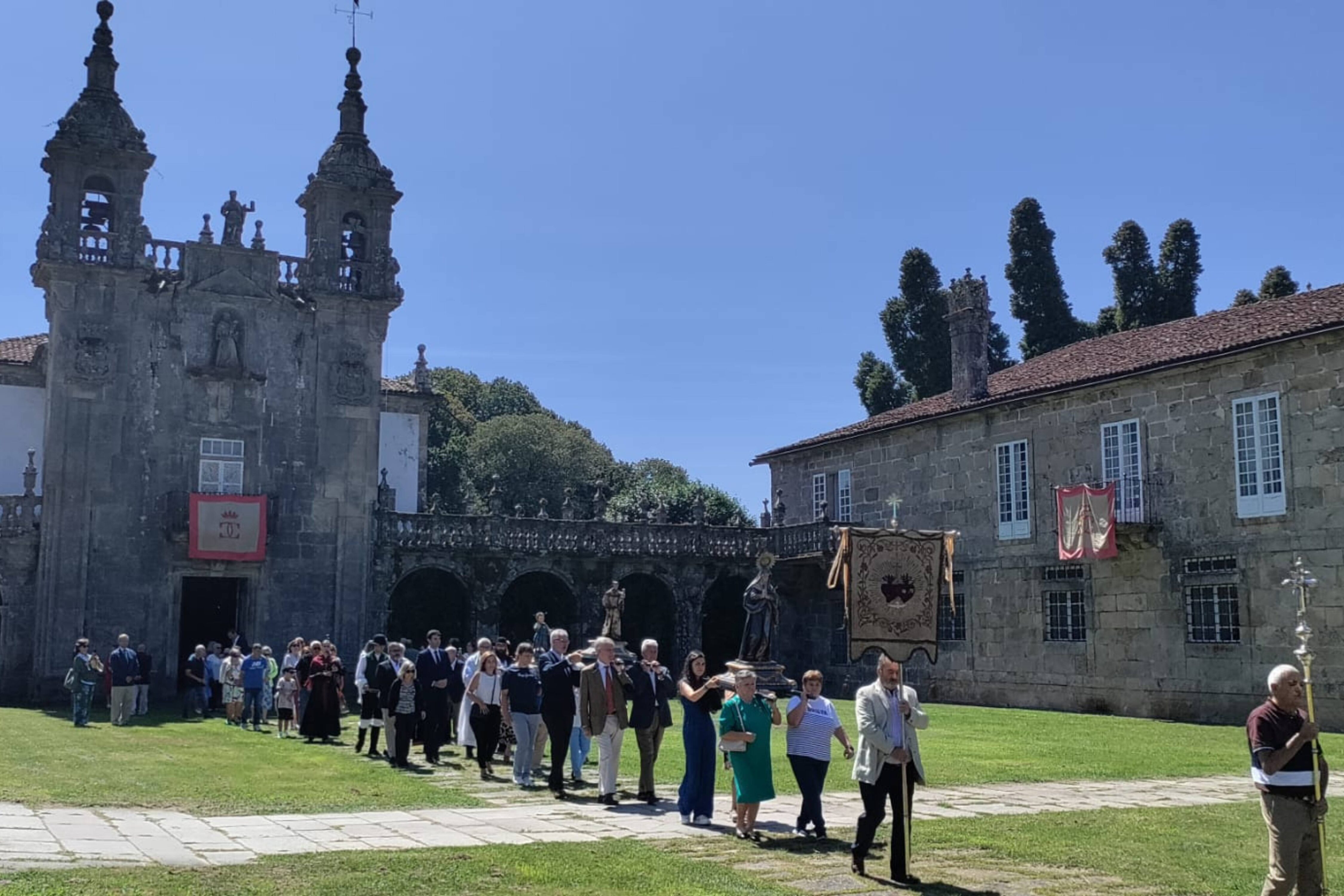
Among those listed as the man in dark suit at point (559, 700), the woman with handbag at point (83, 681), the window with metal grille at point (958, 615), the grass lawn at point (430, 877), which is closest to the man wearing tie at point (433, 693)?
the man in dark suit at point (559, 700)

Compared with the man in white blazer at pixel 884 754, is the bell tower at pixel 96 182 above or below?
above

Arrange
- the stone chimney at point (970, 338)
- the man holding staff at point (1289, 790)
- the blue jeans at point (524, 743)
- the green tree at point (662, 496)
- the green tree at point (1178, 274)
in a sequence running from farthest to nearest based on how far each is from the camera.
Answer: the green tree at point (662, 496)
the green tree at point (1178, 274)
the stone chimney at point (970, 338)
the blue jeans at point (524, 743)
the man holding staff at point (1289, 790)

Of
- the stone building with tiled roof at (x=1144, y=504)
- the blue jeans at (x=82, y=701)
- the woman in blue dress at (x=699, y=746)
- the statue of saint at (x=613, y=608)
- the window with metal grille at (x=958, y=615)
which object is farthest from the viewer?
the window with metal grille at (x=958, y=615)

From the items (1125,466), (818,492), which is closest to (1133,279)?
(818,492)

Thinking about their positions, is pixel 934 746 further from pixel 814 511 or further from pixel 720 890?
pixel 814 511

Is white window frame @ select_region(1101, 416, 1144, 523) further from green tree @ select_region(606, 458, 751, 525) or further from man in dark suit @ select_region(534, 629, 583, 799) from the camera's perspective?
green tree @ select_region(606, 458, 751, 525)

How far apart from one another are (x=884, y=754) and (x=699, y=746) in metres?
2.60

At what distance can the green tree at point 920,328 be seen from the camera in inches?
2152

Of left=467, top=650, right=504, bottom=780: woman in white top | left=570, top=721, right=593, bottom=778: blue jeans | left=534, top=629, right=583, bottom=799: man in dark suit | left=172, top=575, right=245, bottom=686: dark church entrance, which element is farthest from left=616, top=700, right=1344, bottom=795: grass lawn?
left=172, top=575, right=245, bottom=686: dark church entrance

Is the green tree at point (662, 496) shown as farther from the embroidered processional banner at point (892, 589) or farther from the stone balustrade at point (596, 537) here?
the embroidered processional banner at point (892, 589)

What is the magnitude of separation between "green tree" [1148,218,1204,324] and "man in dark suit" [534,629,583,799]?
41.5 m

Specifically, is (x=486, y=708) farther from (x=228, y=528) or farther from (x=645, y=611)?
(x=645, y=611)

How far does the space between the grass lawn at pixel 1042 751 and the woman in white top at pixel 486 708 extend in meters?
1.59

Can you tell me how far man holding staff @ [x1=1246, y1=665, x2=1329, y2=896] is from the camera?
25.0 feet
